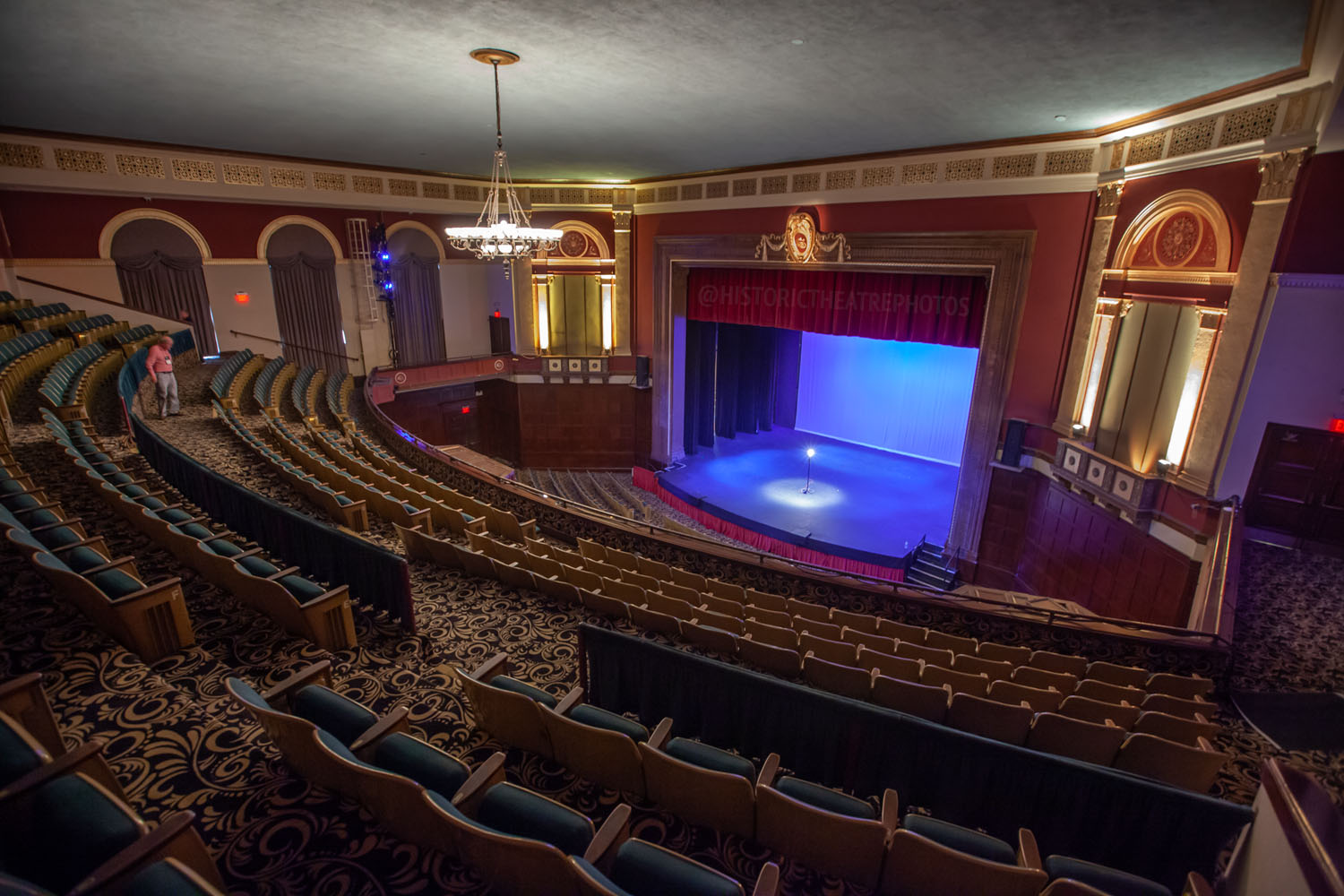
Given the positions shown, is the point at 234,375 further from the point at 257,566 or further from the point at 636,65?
the point at 636,65

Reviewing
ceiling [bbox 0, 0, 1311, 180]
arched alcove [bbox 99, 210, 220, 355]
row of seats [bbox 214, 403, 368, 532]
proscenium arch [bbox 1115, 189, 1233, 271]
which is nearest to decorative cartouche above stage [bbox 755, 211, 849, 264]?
ceiling [bbox 0, 0, 1311, 180]

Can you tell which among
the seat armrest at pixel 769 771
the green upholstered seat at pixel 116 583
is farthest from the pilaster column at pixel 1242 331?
the green upholstered seat at pixel 116 583

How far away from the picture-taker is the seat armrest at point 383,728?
7.91 feet

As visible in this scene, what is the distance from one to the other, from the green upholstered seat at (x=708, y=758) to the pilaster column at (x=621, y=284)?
37.1 ft

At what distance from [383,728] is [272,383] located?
8.77m

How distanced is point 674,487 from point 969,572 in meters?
5.47

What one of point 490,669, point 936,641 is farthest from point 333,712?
point 936,641

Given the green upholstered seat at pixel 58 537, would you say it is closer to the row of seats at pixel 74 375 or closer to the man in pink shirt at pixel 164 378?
the row of seats at pixel 74 375

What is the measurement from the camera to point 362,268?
1226cm

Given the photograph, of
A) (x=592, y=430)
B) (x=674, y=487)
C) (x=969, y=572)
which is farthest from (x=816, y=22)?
(x=592, y=430)

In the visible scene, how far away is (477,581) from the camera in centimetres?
494

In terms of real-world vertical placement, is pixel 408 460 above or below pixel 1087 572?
above

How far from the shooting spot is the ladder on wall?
12047 millimetres

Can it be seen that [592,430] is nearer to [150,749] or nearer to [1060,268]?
[1060,268]
